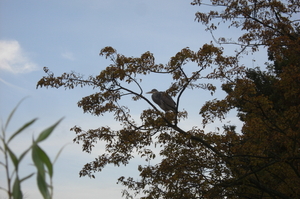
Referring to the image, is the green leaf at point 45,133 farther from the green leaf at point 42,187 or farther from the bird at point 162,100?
the bird at point 162,100

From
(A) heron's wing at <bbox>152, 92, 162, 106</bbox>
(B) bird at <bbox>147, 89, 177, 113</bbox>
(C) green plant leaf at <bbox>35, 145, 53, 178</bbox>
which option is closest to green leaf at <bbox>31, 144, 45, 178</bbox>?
(C) green plant leaf at <bbox>35, 145, 53, 178</bbox>

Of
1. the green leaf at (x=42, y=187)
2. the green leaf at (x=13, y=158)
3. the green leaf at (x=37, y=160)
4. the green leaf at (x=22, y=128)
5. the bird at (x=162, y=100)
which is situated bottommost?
the green leaf at (x=42, y=187)

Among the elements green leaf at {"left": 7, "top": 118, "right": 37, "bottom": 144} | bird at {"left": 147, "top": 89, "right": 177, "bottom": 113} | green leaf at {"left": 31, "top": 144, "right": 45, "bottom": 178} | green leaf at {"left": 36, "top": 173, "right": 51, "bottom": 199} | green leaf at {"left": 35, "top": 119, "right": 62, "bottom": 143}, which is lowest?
green leaf at {"left": 36, "top": 173, "right": 51, "bottom": 199}

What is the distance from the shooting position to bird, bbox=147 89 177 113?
365 inches

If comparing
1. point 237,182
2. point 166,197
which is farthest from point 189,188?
point 237,182

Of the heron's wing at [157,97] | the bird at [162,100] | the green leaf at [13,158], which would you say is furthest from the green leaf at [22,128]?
the heron's wing at [157,97]

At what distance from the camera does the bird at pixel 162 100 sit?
9.27m

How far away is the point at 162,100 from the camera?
370 inches

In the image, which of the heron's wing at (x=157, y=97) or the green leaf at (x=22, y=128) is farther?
the heron's wing at (x=157, y=97)

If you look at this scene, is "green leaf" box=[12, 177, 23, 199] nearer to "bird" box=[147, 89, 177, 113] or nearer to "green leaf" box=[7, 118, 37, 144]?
"green leaf" box=[7, 118, 37, 144]

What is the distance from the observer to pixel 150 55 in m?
8.46

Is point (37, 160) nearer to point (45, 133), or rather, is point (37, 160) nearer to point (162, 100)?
point (45, 133)

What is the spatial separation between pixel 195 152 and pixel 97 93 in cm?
268

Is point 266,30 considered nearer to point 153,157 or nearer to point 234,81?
point 234,81
